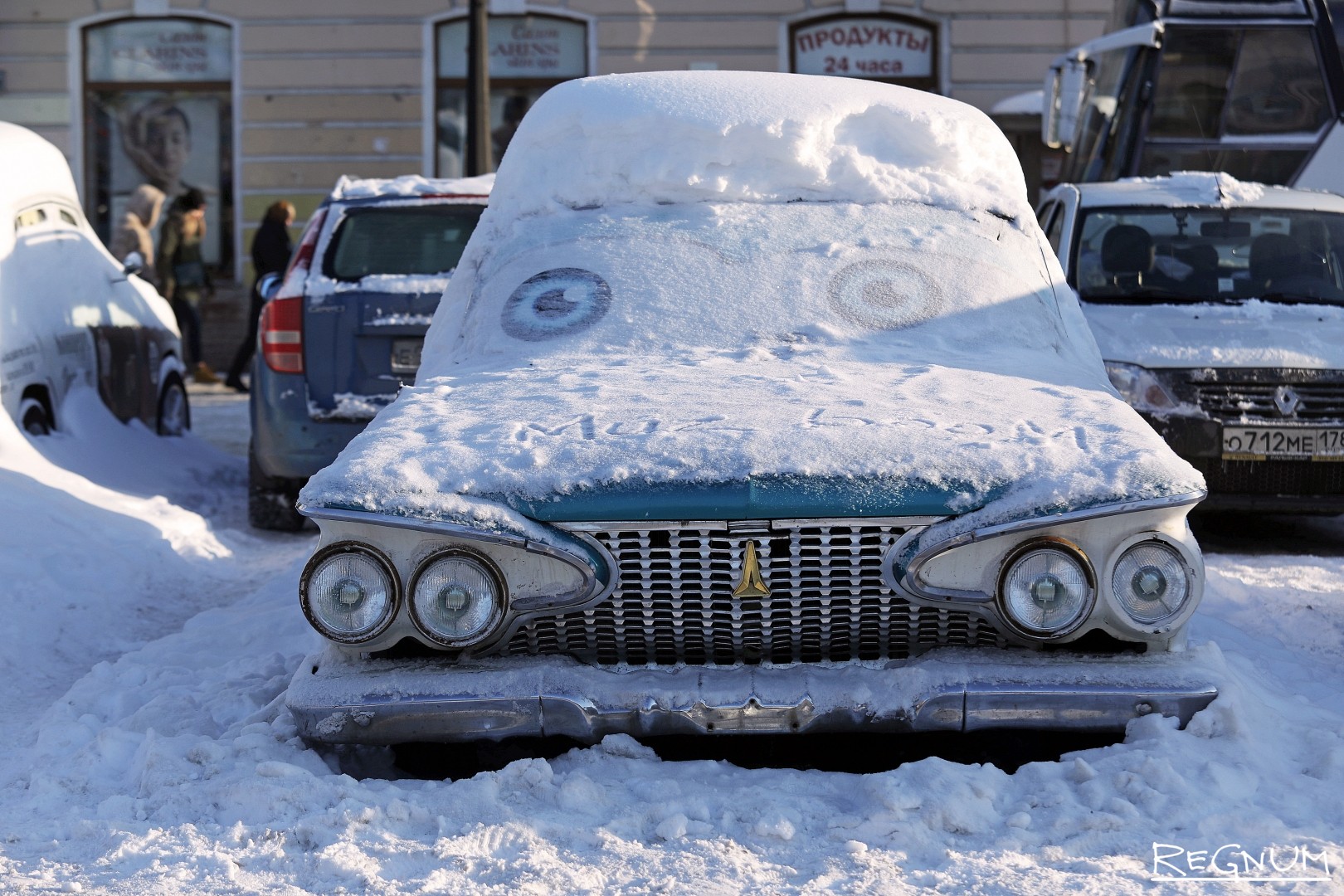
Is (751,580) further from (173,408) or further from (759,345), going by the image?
(173,408)

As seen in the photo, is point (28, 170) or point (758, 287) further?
point (28, 170)

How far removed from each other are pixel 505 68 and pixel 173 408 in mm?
11324

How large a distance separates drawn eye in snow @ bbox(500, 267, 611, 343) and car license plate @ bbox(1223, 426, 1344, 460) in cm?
372

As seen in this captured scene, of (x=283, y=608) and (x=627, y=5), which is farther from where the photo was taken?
(x=627, y=5)

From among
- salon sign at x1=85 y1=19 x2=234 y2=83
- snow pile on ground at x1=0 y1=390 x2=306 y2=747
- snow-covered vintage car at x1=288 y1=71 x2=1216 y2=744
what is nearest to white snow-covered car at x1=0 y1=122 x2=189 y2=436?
snow pile on ground at x1=0 y1=390 x2=306 y2=747

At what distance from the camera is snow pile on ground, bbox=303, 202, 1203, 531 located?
362 cm

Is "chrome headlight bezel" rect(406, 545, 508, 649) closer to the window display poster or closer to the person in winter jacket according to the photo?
the person in winter jacket

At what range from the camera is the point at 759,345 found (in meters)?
4.75

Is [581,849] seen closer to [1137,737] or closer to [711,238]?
[1137,737]

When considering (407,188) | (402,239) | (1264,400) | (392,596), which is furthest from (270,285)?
(392,596)

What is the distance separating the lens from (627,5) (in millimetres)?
20000

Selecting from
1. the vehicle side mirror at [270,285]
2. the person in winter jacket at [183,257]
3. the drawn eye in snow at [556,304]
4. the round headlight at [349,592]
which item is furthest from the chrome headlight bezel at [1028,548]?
the person in winter jacket at [183,257]

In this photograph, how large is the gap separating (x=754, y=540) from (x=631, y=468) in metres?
0.31

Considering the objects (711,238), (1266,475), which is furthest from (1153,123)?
(711,238)
